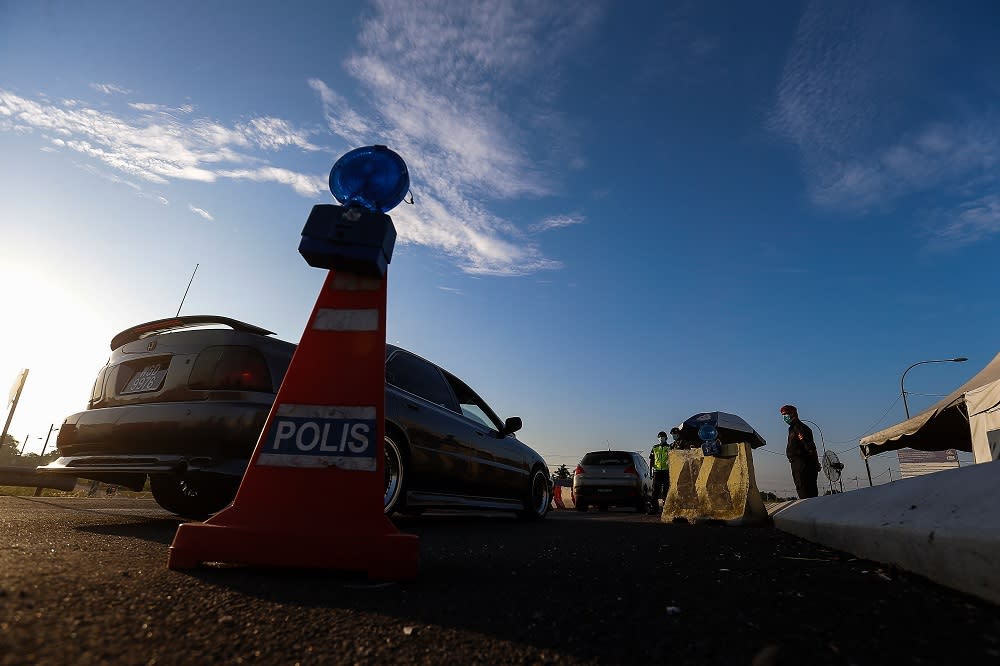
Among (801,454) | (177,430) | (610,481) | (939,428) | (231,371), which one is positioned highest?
(939,428)

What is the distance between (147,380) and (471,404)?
11.1 feet

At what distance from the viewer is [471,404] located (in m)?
6.38

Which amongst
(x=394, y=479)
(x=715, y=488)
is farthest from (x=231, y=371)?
(x=715, y=488)

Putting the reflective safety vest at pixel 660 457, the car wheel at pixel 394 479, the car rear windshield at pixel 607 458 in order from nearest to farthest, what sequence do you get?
the car wheel at pixel 394 479, the reflective safety vest at pixel 660 457, the car rear windshield at pixel 607 458

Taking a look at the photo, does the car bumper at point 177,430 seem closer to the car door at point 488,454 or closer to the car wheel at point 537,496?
the car door at point 488,454

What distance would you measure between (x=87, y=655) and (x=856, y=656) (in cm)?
169

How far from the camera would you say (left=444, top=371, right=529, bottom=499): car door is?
579cm

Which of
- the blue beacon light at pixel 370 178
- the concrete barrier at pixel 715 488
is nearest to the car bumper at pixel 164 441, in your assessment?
the blue beacon light at pixel 370 178

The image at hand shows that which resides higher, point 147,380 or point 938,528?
point 147,380

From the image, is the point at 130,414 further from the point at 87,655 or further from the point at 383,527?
the point at 87,655

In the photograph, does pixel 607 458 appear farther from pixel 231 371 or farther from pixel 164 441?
pixel 164 441

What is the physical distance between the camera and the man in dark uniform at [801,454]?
863cm

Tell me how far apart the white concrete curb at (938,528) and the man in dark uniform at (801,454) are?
19.9 ft

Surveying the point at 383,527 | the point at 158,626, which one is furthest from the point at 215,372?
the point at 158,626
